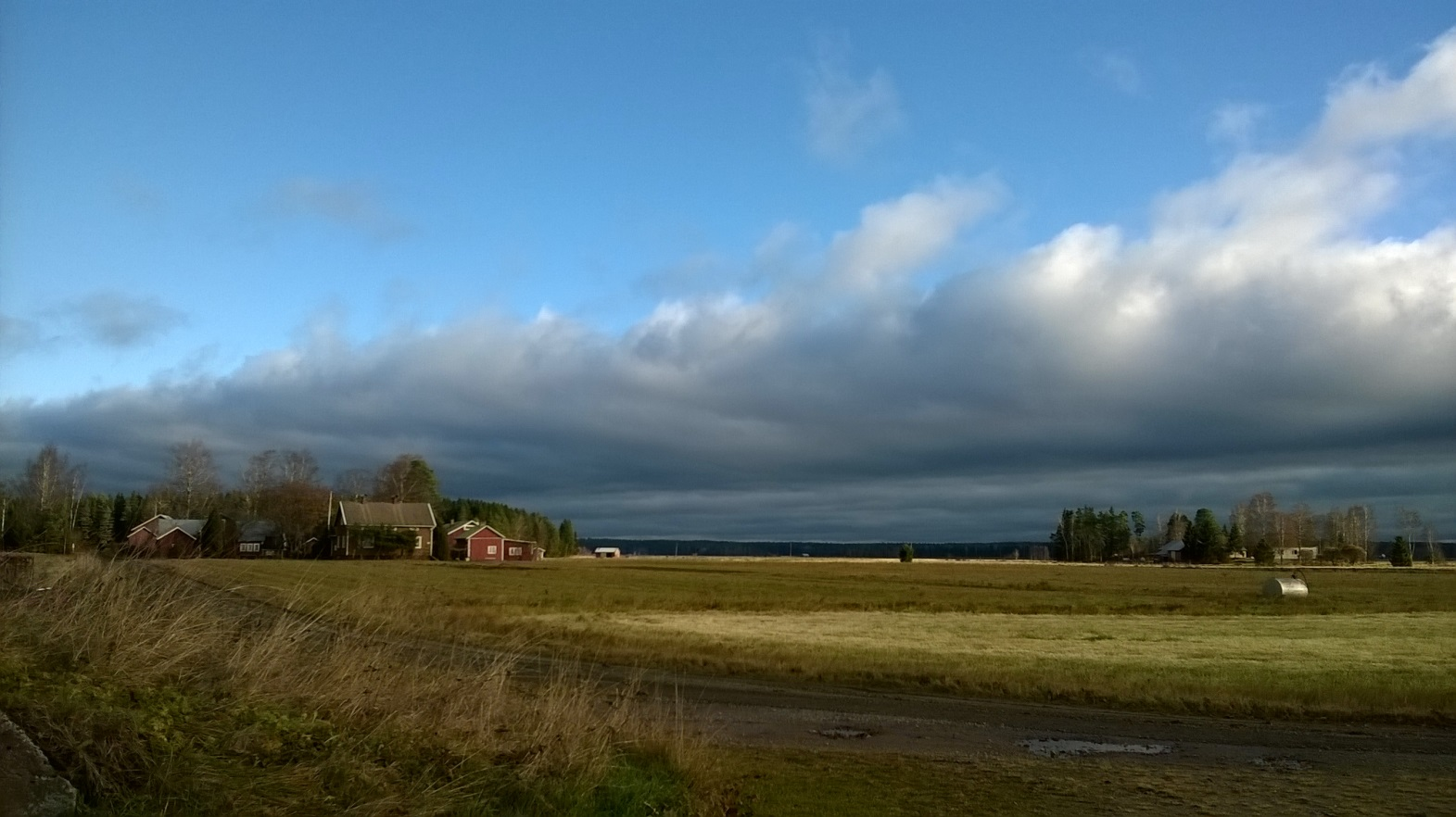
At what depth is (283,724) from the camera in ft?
28.6

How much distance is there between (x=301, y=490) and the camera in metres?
134

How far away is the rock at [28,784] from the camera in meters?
6.60

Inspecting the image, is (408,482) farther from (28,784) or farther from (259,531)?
(28,784)

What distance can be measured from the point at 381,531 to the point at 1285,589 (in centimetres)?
9580

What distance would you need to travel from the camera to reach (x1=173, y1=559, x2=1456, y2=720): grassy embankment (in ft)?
74.4

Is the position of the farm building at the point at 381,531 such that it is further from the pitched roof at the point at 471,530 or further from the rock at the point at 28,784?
the rock at the point at 28,784

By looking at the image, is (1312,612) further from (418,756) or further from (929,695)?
(418,756)

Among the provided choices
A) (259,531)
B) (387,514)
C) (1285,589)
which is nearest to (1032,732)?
(1285,589)

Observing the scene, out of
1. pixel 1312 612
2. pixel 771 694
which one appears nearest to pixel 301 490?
pixel 1312 612

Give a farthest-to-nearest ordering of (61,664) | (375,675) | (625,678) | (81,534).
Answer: (625,678) < (81,534) < (375,675) < (61,664)

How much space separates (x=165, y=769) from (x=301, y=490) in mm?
137314

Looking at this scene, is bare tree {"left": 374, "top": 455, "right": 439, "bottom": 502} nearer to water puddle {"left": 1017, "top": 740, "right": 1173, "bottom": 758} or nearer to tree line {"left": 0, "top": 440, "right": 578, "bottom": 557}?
tree line {"left": 0, "top": 440, "right": 578, "bottom": 557}

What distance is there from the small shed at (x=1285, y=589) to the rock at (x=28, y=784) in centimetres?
7193

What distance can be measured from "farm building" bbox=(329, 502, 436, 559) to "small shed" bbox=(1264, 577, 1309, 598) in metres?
94.3
